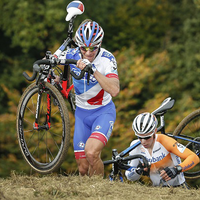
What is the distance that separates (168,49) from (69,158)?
9.46 m

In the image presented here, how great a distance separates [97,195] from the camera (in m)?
5.41

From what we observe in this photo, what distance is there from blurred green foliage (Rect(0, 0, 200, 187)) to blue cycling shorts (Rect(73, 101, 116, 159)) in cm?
626

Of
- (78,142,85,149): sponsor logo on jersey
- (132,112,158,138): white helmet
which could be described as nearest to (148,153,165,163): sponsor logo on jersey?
(132,112,158,138): white helmet

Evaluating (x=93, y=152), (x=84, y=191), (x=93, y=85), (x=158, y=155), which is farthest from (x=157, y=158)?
(x=84, y=191)

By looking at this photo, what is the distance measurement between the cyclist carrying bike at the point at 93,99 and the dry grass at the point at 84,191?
1.80 feet

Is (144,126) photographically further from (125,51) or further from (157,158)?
(125,51)

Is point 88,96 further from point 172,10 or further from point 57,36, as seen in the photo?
point 172,10

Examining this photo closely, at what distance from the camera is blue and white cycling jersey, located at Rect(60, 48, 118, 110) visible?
6695 millimetres

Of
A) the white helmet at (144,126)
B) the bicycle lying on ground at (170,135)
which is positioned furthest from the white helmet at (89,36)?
the bicycle lying on ground at (170,135)

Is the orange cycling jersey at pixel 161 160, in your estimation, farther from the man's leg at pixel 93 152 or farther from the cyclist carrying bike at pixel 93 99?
the cyclist carrying bike at pixel 93 99

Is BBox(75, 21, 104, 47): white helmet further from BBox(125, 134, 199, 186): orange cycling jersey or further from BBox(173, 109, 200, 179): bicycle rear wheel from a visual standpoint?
BBox(173, 109, 200, 179): bicycle rear wheel

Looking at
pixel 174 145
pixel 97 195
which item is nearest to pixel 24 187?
pixel 97 195

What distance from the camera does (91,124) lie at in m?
6.95

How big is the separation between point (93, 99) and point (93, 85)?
22 centimetres
